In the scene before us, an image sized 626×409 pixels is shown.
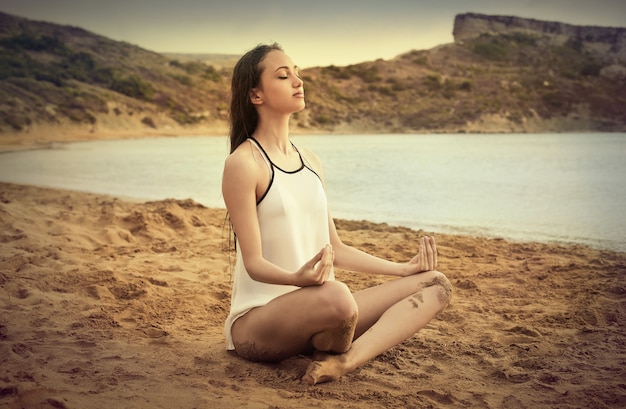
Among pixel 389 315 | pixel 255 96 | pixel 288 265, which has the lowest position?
A: pixel 389 315

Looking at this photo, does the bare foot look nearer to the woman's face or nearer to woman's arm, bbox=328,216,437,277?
woman's arm, bbox=328,216,437,277

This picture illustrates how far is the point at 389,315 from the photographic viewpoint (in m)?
2.87

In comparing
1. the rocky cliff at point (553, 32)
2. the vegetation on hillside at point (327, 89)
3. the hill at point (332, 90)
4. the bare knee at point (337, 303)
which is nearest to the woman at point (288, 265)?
the bare knee at point (337, 303)

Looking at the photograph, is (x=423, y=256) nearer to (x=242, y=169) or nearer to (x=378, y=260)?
(x=378, y=260)

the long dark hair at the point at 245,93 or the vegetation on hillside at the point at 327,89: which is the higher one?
the vegetation on hillside at the point at 327,89

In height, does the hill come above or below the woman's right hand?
above

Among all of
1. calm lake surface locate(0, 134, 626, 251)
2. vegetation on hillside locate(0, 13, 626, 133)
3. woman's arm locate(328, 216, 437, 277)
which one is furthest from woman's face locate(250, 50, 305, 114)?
vegetation on hillside locate(0, 13, 626, 133)

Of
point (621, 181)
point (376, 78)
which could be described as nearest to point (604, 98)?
Answer: point (376, 78)

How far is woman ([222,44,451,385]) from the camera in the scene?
2.54m

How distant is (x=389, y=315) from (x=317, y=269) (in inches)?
24.3

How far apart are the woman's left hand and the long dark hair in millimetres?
968

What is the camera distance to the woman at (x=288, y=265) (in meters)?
2.54

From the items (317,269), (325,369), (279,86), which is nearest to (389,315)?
(325,369)

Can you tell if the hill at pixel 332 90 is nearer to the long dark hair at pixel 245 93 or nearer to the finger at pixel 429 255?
the long dark hair at pixel 245 93
